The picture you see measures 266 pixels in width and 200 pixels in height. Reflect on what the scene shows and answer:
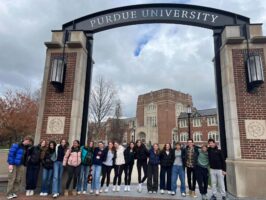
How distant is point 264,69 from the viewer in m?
6.50

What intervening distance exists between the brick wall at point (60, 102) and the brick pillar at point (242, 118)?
521cm

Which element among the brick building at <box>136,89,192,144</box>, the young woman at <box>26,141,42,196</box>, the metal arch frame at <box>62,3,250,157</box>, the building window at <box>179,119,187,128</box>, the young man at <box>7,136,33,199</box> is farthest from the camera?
the brick building at <box>136,89,192,144</box>

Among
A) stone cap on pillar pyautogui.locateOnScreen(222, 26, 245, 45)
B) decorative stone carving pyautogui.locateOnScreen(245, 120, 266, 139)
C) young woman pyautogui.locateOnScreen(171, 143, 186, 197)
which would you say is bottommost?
young woman pyautogui.locateOnScreen(171, 143, 186, 197)

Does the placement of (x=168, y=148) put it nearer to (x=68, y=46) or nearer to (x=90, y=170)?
(x=90, y=170)

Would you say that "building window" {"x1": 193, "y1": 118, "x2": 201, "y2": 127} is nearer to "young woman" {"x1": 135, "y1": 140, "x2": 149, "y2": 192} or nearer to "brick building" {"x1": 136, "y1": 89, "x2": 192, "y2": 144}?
"brick building" {"x1": 136, "y1": 89, "x2": 192, "y2": 144}

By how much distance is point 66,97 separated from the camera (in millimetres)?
6953

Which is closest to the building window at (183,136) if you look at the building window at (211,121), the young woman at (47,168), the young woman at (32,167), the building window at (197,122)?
the building window at (197,122)

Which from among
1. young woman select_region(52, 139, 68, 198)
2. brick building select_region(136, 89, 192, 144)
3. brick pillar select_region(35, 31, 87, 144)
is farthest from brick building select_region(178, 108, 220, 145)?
young woman select_region(52, 139, 68, 198)

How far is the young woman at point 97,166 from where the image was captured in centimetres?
594

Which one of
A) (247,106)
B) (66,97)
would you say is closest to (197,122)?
(247,106)

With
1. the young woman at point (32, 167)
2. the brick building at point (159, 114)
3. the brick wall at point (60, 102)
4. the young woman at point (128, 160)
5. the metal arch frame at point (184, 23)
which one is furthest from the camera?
the brick building at point (159, 114)

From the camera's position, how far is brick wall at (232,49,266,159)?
232 inches

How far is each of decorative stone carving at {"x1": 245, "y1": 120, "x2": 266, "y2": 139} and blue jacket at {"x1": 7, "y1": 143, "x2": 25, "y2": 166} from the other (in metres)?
6.64

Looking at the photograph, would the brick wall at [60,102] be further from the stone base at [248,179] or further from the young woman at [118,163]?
the stone base at [248,179]
